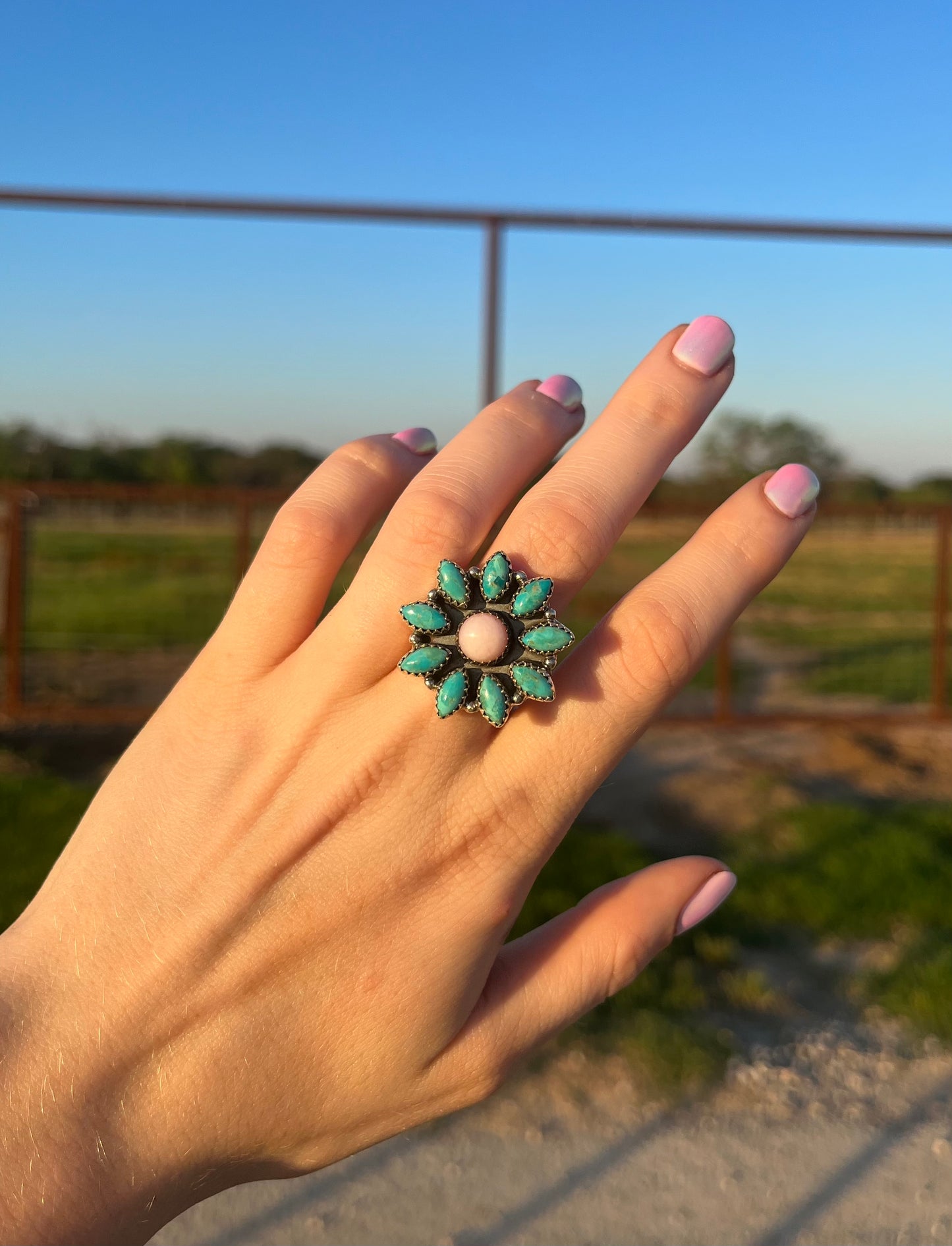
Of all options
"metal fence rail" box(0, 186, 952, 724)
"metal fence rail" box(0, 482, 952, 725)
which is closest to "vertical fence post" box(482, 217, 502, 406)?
"metal fence rail" box(0, 186, 952, 724)

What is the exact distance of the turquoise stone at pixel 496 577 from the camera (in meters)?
0.89

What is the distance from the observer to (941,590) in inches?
166

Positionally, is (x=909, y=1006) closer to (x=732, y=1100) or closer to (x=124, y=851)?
(x=732, y=1100)

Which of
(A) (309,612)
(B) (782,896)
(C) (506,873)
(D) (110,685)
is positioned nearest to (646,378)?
(A) (309,612)

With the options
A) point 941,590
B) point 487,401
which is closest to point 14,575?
point 487,401

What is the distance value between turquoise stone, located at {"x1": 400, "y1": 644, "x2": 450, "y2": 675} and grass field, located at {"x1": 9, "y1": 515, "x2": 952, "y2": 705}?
2182 mm

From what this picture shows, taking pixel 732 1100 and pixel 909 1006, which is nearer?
pixel 732 1100

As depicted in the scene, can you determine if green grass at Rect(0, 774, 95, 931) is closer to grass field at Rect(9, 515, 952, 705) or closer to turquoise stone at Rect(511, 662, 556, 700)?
grass field at Rect(9, 515, 952, 705)

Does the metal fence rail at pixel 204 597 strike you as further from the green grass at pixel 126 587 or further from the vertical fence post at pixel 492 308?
the vertical fence post at pixel 492 308

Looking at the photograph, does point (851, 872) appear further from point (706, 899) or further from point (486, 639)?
point (486, 639)

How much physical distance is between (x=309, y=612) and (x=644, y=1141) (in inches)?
59.2

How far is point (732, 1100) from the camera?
204 cm

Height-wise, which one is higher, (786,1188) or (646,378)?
(646,378)

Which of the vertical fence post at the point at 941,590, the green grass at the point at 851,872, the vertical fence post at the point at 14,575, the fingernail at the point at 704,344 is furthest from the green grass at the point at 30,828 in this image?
the vertical fence post at the point at 941,590
